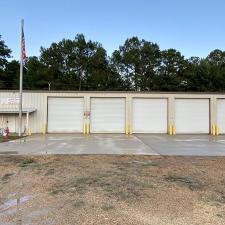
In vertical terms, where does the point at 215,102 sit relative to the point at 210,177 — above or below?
above

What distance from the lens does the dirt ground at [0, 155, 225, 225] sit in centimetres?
580

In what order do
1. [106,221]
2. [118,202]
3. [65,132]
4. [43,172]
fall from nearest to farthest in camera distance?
[106,221]
[118,202]
[43,172]
[65,132]

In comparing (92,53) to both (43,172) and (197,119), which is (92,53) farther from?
(43,172)

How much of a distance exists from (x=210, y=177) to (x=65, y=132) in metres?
24.0

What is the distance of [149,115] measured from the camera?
3291 centimetres

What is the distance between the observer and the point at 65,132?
32281 millimetres

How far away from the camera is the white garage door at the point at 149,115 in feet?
107

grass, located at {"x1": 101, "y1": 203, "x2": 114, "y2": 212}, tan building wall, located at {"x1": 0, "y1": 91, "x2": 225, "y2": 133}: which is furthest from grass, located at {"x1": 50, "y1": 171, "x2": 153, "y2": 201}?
tan building wall, located at {"x1": 0, "y1": 91, "x2": 225, "y2": 133}

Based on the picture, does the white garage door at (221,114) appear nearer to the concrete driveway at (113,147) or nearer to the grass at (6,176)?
the concrete driveway at (113,147)

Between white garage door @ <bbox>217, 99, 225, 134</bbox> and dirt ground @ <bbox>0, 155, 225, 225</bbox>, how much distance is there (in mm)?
21770

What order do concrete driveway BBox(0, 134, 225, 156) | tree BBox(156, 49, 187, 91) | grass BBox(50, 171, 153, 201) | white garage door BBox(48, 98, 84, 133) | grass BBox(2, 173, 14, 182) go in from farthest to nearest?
tree BBox(156, 49, 187, 91), white garage door BBox(48, 98, 84, 133), concrete driveway BBox(0, 134, 225, 156), grass BBox(2, 173, 14, 182), grass BBox(50, 171, 153, 201)

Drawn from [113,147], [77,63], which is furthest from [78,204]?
[77,63]

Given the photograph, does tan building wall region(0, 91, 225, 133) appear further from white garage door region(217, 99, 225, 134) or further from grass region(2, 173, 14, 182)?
grass region(2, 173, 14, 182)

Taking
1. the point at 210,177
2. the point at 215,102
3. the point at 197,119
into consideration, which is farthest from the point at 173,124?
the point at 210,177
